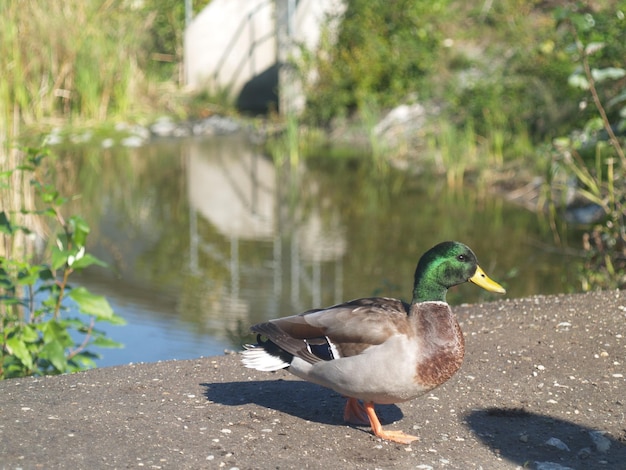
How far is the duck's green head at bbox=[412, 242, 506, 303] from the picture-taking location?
160 inches

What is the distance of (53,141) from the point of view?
46.8 ft

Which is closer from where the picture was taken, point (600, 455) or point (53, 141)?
point (600, 455)

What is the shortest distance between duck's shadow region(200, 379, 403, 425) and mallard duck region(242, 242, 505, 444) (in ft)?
0.80

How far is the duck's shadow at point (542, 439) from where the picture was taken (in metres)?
3.94

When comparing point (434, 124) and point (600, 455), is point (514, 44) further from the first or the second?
point (600, 455)

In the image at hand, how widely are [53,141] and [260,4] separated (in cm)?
649

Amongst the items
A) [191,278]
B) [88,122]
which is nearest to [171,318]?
[191,278]

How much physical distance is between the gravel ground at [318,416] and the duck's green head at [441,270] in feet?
1.97

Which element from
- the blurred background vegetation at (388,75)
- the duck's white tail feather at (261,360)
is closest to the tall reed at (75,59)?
the blurred background vegetation at (388,75)

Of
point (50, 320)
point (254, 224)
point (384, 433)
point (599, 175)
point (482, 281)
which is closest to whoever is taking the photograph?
point (384, 433)

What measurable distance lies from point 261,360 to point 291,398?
0.55 m

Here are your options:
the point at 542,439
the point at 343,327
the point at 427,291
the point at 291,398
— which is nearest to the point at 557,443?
the point at 542,439

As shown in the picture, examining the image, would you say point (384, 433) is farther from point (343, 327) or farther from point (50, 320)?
point (50, 320)

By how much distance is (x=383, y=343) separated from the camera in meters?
3.88
